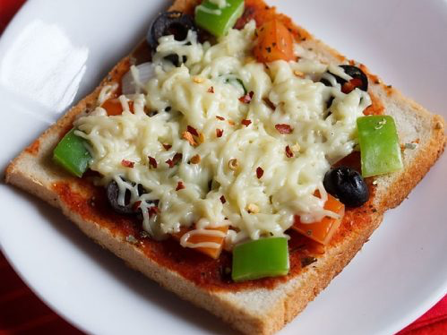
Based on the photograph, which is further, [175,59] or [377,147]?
[175,59]

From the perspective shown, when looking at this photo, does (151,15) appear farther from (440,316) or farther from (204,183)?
(440,316)

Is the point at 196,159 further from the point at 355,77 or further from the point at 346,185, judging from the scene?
the point at 355,77

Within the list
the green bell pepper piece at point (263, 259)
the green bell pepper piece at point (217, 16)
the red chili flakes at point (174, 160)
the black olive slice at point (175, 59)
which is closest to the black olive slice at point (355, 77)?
the green bell pepper piece at point (217, 16)

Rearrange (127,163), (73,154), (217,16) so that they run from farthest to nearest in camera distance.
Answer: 1. (217,16)
2. (73,154)
3. (127,163)

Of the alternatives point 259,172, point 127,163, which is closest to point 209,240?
point 259,172

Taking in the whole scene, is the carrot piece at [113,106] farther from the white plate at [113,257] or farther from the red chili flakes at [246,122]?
the red chili flakes at [246,122]

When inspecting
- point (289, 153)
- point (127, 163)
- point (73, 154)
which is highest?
point (289, 153)

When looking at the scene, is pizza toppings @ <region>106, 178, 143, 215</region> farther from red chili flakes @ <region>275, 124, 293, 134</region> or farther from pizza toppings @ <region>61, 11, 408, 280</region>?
red chili flakes @ <region>275, 124, 293, 134</region>
